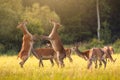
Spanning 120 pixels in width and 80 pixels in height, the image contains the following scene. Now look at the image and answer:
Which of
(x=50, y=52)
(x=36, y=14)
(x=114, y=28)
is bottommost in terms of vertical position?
(x=114, y=28)

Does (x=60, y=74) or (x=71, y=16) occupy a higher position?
(x=60, y=74)

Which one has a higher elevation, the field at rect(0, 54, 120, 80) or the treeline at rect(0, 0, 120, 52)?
the field at rect(0, 54, 120, 80)

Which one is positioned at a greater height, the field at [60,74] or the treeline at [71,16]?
the field at [60,74]

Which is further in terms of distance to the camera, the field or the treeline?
the treeline

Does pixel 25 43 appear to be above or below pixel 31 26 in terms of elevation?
above

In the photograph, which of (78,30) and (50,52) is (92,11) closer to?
(78,30)

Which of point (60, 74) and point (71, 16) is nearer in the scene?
point (60, 74)

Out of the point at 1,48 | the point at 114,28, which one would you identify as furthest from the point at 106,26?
the point at 1,48

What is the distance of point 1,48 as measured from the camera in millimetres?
40375

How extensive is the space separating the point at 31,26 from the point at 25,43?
84.2 feet

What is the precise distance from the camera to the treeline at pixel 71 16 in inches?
1745

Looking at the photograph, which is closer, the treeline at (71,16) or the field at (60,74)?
the field at (60,74)

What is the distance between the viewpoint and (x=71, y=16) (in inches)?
2329

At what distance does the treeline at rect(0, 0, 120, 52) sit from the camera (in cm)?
4433
